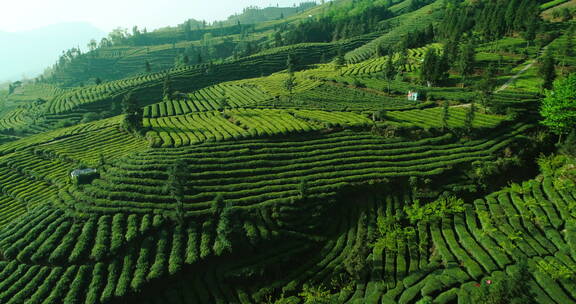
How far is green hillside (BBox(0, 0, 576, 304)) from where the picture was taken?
126ft

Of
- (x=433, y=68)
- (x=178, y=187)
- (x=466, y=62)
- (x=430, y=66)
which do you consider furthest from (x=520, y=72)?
(x=178, y=187)

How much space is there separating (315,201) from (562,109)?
154ft

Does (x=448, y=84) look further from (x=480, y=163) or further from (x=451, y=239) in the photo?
(x=451, y=239)

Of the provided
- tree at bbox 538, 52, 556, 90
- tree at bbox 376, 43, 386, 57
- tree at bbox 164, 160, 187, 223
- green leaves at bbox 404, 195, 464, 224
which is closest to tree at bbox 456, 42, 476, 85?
tree at bbox 538, 52, 556, 90

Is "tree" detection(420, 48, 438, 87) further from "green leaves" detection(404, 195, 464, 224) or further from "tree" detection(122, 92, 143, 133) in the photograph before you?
"tree" detection(122, 92, 143, 133)

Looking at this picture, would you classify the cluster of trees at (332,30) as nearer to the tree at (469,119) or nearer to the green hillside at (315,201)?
the green hillside at (315,201)

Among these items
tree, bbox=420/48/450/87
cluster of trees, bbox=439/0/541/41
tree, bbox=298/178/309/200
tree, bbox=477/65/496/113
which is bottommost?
tree, bbox=298/178/309/200

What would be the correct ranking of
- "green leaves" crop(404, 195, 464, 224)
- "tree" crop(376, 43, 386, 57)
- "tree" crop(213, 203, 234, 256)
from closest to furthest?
"tree" crop(213, 203, 234, 256) < "green leaves" crop(404, 195, 464, 224) < "tree" crop(376, 43, 386, 57)

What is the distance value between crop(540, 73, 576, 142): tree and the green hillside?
0.95 feet

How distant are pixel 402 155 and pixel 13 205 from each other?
225ft

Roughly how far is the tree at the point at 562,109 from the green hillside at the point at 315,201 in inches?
11.4

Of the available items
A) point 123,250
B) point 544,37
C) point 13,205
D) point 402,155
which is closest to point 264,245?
point 123,250

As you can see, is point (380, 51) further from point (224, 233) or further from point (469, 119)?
point (224, 233)

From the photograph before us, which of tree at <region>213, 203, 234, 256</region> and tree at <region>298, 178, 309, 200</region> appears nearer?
tree at <region>213, 203, 234, 256</region>
